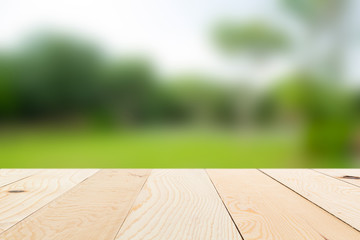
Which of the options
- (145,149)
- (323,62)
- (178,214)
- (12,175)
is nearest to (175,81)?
(145,149)

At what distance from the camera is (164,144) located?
6.34 ft

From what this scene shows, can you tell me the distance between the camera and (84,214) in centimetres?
72

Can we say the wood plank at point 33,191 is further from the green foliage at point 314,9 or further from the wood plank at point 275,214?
the green foliage at point 314,9

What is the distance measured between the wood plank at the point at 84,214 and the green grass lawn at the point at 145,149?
0.88 meters

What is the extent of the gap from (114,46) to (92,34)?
13 centimetres

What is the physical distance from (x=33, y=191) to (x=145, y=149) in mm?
1050

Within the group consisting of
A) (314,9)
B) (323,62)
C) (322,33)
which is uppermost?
(314,9)

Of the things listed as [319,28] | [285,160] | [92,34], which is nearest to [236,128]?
[285,160]

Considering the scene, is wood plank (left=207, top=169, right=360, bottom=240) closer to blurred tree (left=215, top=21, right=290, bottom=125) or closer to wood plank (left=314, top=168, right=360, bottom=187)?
wood plank (left=314, top=168, right=360, bottom=187)

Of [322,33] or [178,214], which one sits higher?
[322,33]

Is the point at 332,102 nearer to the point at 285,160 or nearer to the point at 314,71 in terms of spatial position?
the point at 314,71

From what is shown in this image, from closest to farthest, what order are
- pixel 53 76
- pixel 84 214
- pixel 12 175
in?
1. pixel 84 214
2. pixel 12 175
3. pixel 53 76

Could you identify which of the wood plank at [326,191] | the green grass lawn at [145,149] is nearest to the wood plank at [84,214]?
the wood plank at [326,191]

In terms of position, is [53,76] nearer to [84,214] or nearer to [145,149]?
[145,149]
